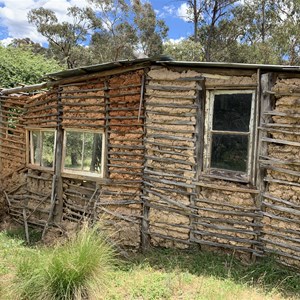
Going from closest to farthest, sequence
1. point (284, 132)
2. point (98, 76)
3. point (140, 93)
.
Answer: point (284, 132) < point (140, 93) < point (98, 76)

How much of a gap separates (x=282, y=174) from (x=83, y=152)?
14.0 feet

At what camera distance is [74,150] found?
7.40m

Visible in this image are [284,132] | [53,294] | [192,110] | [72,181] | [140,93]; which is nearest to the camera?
[53,294]

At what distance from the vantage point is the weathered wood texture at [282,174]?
4.84 m

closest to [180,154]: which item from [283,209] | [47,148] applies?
[283,209]

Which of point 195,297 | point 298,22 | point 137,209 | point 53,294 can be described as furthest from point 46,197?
point 298,22

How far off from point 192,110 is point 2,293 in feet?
13.4

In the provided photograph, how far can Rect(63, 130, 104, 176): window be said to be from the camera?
6.91 metres

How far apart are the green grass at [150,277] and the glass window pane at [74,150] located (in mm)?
2578

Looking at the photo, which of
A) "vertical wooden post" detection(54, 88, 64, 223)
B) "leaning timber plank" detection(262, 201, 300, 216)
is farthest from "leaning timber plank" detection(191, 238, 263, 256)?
"vertical wooden post" detection(54, 88, 64, 223)

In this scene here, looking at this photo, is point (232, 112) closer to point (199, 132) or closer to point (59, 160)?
point (199, 132)

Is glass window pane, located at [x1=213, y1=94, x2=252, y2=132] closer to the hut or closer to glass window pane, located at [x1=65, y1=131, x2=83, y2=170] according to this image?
the hut

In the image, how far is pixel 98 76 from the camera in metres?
6.66

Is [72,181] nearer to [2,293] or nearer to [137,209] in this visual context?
[137,209]
